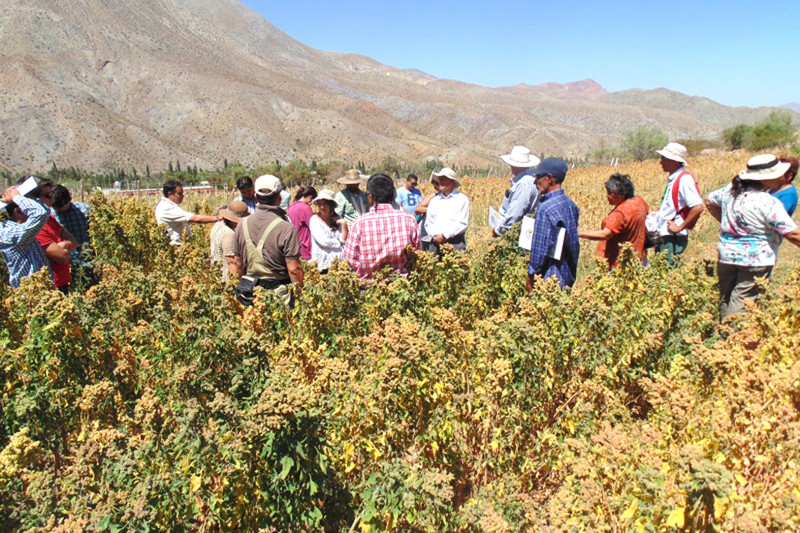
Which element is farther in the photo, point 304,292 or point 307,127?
point 307,127

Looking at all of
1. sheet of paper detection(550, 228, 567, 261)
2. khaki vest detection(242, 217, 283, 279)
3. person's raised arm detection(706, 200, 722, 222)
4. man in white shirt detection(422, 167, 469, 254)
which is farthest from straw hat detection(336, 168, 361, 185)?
person's raised arm detection(706, 200, 722, 222)

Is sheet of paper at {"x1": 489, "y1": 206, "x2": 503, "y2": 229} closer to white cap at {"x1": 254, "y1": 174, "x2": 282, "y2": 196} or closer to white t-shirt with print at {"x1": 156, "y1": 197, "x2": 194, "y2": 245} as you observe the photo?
white cap at {"x1": 254, "y1": 174, "x2": 282, "y2": 196}

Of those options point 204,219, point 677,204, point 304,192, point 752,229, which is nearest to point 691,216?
point 677,204

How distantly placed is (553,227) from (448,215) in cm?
154

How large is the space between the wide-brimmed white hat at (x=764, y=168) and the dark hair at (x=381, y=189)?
2.58 metres

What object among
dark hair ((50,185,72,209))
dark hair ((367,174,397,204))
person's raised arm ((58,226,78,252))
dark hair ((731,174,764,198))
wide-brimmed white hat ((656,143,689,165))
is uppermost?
wide-brimmed white hat ((656,143,689,165))

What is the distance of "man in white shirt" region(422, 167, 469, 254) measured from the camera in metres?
5.35

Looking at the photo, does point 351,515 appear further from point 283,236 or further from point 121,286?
point 121,286

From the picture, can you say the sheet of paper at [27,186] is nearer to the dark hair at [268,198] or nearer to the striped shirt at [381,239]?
the dark hair at [268,198]

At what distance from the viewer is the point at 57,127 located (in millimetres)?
51844

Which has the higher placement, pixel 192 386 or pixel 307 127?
pixel 307 127

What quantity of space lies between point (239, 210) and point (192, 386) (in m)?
2.69

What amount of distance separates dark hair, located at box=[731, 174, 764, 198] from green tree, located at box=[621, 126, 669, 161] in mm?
38613

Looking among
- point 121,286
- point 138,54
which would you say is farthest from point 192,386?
point 138,54
